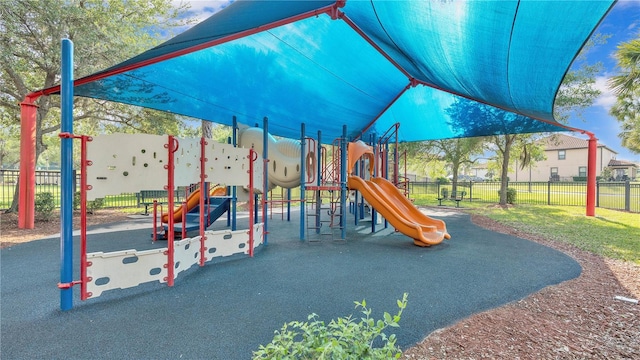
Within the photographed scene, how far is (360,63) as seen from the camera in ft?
21.0

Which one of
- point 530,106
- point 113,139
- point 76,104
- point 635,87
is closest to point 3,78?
point 76,104

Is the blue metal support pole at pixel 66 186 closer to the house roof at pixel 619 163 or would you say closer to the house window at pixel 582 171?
the house window at pixel 582 171

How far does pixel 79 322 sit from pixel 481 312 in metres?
4.13

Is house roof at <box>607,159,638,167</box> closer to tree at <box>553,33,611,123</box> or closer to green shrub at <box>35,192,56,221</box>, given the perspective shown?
tree at <box>553,33,611,123</box>

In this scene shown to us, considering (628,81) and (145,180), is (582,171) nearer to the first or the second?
(628,81)

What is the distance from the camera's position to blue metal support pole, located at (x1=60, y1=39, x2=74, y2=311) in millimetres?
3102

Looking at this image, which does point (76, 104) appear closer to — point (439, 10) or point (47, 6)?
point (47, 6)

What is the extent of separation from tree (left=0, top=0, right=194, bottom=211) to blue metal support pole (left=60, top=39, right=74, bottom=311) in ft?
21.5

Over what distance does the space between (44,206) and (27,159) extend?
445 cm

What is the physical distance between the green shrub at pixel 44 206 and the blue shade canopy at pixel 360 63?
4.86 meters

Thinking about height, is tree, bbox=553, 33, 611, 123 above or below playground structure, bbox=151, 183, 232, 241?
above

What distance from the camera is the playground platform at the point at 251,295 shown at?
2502 mm

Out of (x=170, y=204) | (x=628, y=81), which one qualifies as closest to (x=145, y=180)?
(x=170, y=204)

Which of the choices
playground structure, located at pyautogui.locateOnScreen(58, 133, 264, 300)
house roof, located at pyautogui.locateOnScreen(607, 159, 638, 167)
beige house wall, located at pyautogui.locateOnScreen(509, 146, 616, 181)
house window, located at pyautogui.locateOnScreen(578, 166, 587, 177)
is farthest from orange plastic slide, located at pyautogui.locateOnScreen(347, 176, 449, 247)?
house roof, located at pyautogui.locateOnScreen(607, 159, 638, 167)
